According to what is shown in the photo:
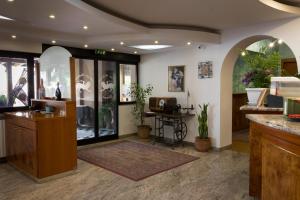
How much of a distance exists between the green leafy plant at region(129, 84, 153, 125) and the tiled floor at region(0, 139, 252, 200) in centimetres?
262

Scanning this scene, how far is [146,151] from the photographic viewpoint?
5.43 m

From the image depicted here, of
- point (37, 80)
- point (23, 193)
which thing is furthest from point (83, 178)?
point (37, 80)

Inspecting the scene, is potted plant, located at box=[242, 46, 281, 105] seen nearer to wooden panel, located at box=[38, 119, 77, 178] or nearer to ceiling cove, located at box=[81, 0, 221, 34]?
ceiling cove, located at box=[81, 0, 221, 34]

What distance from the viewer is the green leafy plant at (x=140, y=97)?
22.1ft

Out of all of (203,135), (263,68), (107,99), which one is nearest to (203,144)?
(203,135)

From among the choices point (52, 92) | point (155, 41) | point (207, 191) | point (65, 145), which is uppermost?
point (155, 41)

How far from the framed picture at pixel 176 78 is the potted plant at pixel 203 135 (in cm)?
96

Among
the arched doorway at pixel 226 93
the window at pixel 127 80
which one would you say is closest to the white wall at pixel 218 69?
the arched doorway at pixel 226 93

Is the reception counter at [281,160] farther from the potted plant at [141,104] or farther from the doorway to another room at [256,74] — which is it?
the potted plant at [141,104]

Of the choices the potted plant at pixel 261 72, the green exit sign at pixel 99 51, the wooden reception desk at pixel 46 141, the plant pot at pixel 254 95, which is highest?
Result: the green exit sign at pixel 99 51

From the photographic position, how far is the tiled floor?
330cm

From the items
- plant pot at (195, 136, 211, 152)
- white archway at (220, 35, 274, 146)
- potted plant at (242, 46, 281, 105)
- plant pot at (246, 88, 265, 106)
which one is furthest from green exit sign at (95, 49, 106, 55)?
plant pot at (246, 88, 265, 106)

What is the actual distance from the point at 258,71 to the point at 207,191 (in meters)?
1.86

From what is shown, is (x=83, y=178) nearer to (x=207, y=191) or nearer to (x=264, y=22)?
(x=207, y=191)
